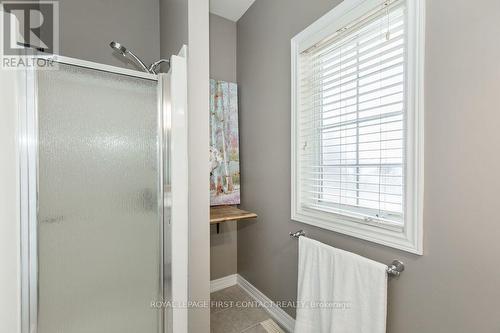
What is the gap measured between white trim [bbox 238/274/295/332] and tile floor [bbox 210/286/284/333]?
0.04 meters

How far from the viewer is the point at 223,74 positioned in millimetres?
2162

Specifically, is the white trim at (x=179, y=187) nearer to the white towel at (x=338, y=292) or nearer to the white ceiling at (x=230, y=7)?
the white towel at (x=338, y=292)

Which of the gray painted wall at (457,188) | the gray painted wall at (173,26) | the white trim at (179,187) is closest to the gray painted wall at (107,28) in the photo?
the gray painted wall at (173,26)

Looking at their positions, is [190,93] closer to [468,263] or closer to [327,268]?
[327,268]

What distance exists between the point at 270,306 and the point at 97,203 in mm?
1477

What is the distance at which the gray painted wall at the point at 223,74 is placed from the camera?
2119 millimetres

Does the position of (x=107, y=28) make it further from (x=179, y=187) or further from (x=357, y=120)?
(x=357, y=120)

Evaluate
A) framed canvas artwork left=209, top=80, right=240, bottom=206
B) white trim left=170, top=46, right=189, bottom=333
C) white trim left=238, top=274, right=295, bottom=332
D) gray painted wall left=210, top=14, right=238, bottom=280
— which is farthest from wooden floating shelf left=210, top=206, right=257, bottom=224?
white trim left=238, top=274, right=295, bottom=332

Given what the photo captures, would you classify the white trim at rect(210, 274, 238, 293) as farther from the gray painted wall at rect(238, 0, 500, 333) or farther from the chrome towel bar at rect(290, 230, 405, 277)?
the chrome towel bar at rect(290, 230, 405, 277)

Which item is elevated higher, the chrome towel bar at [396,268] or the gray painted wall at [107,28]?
the gray painted wall at [107,28]

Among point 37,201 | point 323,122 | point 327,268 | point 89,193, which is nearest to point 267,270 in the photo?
point 327,268

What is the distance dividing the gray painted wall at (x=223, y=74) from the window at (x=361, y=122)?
871 millimetres

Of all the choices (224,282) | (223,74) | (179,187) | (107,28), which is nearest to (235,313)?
(224,282)

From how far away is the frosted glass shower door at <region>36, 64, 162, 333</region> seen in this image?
1182mm
